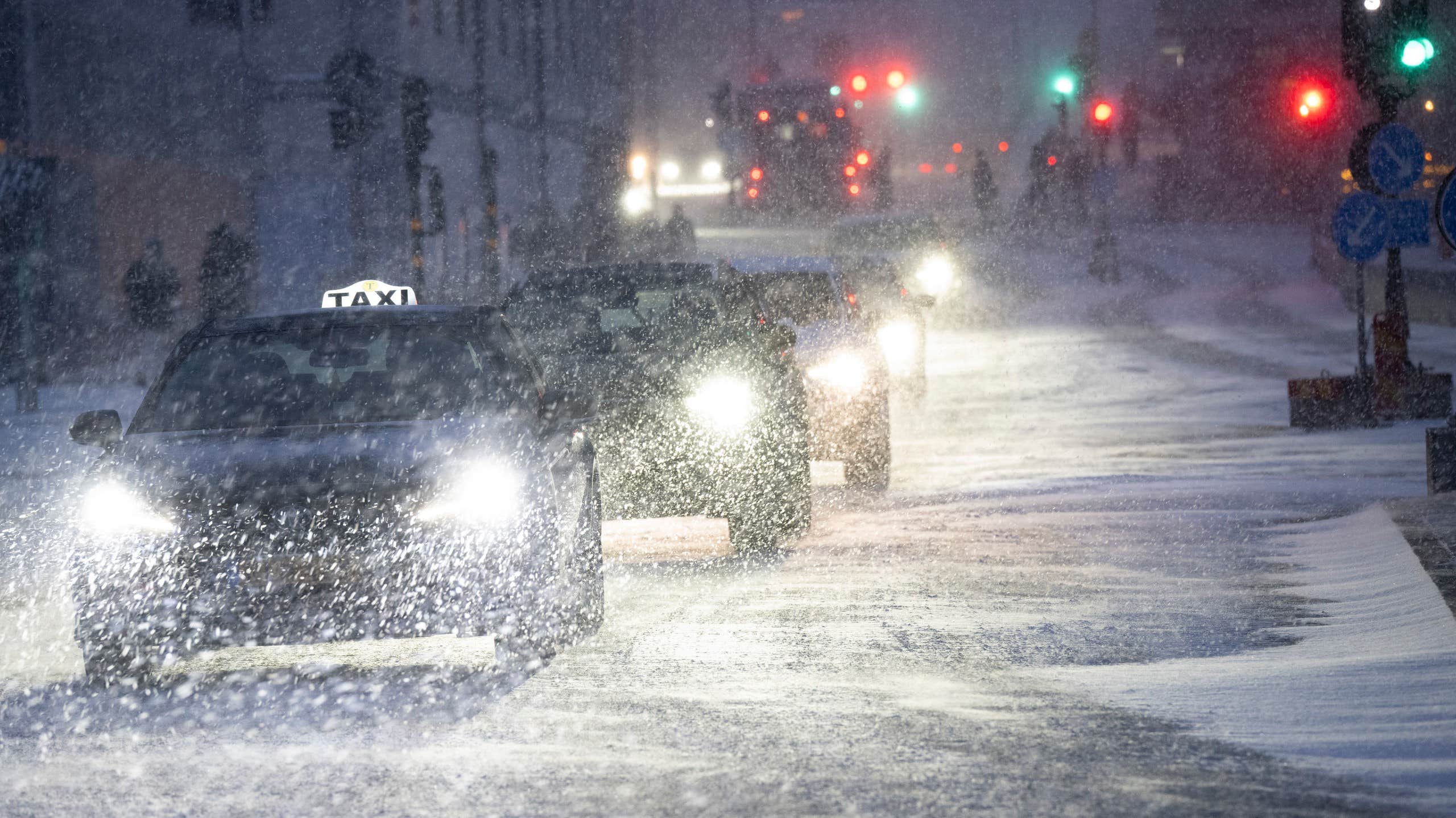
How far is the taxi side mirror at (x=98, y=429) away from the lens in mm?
7480

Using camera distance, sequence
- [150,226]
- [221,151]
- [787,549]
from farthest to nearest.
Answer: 1. [221,151]
2. [150,226]
3. [787,549]

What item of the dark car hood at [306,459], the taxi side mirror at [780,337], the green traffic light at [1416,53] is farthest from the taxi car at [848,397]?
the dark car hood at [306,459]

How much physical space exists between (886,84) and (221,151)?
12.8 metres

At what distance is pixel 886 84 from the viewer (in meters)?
35.8

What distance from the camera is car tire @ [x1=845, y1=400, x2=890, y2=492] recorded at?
45.2 feet

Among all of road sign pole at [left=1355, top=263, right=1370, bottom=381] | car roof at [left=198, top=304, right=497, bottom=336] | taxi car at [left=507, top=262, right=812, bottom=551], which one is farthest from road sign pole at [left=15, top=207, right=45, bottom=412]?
road sign pole at [left=1355, top=263, right=1370, bottom=381]

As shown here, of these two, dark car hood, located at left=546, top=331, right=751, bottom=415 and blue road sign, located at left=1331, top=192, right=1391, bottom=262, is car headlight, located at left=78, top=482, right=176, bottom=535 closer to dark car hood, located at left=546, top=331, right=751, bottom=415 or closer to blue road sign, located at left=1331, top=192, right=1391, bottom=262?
dark car hood, located at left=546, top=331, right=751, bottom=415

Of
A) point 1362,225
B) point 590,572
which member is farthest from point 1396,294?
Result: point 590,572

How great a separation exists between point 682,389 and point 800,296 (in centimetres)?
552

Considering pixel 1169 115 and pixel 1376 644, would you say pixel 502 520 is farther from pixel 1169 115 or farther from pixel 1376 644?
pixel 1169 115

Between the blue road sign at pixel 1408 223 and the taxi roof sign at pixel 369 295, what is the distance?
7730mm

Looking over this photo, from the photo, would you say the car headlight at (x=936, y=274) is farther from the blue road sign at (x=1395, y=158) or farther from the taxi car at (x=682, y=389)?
the taxi car at (x=682, y=389)

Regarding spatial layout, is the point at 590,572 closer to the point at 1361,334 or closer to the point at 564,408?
the point at 564,408

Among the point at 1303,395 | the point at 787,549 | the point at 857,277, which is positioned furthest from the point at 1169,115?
the point at 787,549
